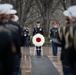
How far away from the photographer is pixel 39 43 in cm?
1922

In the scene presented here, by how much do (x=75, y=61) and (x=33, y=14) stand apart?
43750 mm

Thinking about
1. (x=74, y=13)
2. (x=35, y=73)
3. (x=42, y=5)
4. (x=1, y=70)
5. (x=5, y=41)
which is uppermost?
(x=42, y=5)

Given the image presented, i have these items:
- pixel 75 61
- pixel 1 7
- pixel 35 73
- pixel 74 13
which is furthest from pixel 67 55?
pixel 35 73

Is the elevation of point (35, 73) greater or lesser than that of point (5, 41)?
lesser

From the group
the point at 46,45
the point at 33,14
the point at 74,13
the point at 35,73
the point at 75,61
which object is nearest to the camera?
the point at 75,61

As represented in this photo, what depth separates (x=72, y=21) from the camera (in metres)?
5.50

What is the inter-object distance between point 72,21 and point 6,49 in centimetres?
121

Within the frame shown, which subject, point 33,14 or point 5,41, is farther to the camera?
point 33,14

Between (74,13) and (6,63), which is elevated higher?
(74,13)

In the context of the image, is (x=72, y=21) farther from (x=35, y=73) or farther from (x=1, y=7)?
(x=35, y=73)

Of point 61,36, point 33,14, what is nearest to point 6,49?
point 61,36

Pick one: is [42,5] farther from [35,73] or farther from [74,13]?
[74,13]

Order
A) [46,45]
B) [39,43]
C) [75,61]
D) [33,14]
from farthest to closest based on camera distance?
[33,14], [46,45], [39,43], [75,61]

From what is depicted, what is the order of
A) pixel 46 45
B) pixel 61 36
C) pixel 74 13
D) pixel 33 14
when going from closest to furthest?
pixel 74 13
pixel 61 36
pixel 46 45
pixel 33 14
